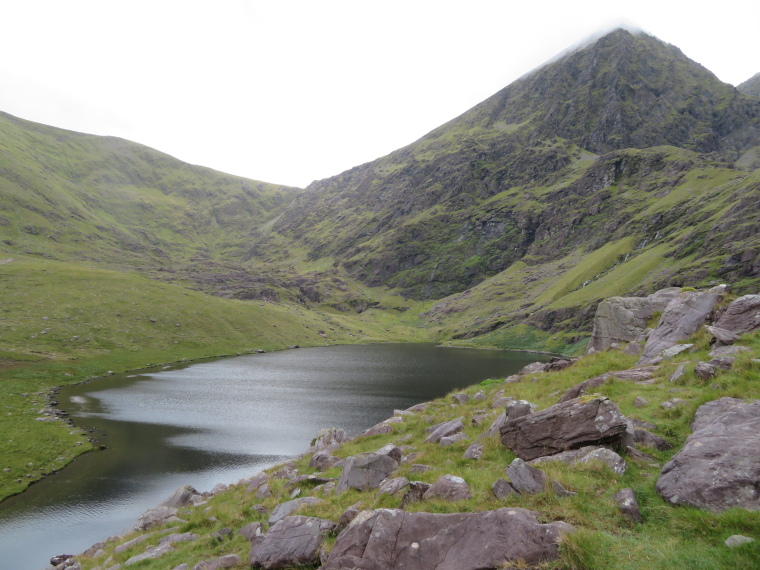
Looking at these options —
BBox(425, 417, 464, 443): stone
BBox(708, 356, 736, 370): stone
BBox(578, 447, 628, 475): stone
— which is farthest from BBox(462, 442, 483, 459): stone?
BBox(708, 356, 736, 370): stone

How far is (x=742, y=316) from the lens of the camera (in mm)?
Result: 20250

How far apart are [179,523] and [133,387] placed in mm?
76794

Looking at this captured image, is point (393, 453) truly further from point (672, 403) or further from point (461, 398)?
point (461, 398)

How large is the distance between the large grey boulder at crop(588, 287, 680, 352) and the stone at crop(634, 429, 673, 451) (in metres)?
23.7

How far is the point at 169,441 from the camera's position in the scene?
5275 centimetres

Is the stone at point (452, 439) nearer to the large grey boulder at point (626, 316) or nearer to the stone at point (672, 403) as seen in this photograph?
the stone at point (672, 403)

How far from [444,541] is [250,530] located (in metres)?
10.5

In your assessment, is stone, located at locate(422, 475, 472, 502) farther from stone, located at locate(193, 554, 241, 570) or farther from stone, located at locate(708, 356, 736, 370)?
stone, located at locate(708, 356, 736, 370)

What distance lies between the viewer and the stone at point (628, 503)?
9.04 m

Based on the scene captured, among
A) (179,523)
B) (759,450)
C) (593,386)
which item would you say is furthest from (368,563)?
(179,523)

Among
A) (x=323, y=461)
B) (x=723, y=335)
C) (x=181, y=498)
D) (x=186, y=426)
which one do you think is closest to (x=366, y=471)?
(x=323, y=461)

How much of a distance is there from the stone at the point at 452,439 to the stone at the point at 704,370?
10229 mm

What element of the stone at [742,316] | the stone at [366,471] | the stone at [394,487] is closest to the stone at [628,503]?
the stone at [394,487]

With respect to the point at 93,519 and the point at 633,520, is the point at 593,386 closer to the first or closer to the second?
the point at 633,520
